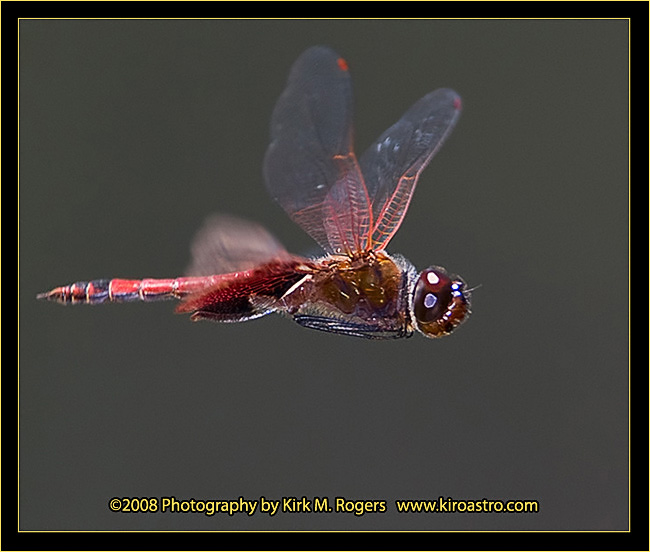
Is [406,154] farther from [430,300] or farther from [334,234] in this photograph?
[430,300]

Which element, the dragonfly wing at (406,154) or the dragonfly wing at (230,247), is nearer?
the dragonfly wing at (230,247)

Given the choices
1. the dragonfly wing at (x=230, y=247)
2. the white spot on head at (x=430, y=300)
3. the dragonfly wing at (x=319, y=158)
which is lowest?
the white spot on head at (x=430, y=300)

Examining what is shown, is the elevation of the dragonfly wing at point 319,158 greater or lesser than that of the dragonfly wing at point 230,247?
greater

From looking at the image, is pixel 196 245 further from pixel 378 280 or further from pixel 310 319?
pixel 378 280

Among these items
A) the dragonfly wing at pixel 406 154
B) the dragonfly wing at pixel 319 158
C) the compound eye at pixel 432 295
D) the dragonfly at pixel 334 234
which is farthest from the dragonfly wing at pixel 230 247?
the compound eye at pixel 432 295

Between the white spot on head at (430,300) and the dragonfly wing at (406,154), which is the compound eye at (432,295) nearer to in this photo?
the white spot on head at (430,300)

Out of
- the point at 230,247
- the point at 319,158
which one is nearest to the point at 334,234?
the point at 319,158

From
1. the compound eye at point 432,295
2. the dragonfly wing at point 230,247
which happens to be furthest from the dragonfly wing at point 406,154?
the dragonfly wing at point 230,247

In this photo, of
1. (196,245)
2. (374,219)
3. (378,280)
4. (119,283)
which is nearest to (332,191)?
(374,219)

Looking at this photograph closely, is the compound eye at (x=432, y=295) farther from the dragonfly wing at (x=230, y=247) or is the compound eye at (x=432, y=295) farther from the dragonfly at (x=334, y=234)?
the dragonfly wing at (x=230, y=247)
